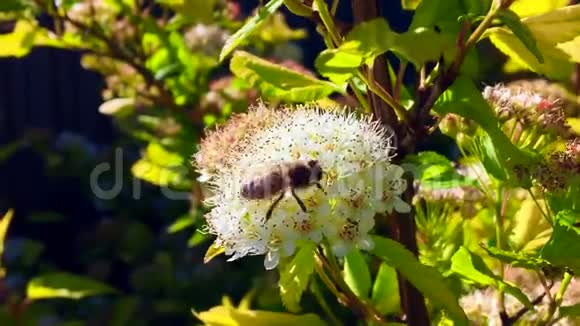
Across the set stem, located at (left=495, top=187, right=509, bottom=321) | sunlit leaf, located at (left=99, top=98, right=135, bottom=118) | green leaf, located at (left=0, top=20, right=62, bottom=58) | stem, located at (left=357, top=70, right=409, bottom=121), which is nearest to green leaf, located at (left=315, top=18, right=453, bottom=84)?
stem, located at (left=357, top=70, right=409, bottom=121)

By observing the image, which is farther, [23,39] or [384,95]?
[23,39]

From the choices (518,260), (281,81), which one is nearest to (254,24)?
(281,81)

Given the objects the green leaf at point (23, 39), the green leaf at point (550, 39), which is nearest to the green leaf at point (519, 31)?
the green leaf at point (550, 39)

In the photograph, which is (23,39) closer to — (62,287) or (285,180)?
(62,287)

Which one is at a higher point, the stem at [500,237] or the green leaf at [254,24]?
the green leaf at [254,24]

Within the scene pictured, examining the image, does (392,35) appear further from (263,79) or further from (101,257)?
(101,257)

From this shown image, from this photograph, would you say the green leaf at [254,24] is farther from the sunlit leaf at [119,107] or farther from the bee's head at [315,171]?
the sunlit leaf at [119,107]
